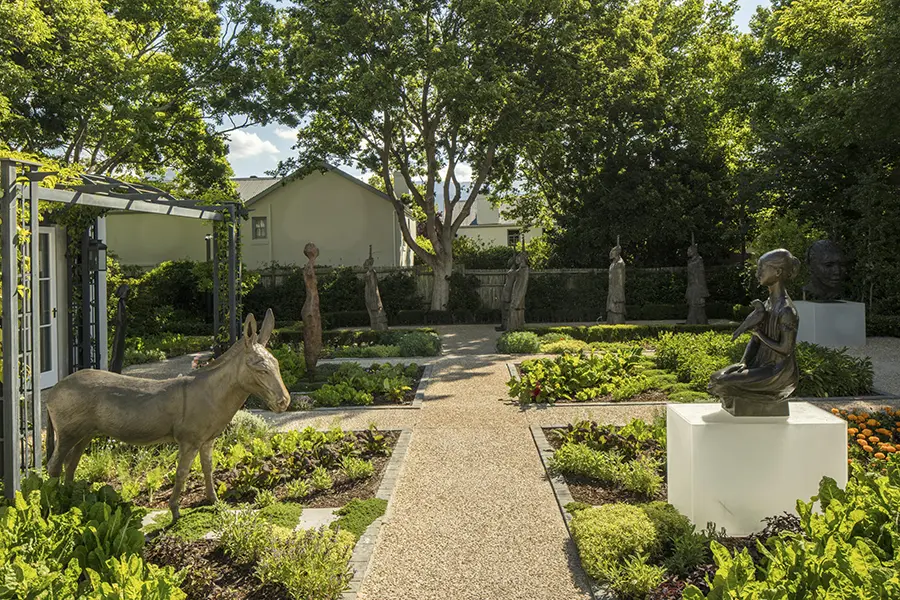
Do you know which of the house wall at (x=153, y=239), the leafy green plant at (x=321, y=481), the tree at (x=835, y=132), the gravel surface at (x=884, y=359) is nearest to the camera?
the leafy green plant at (x=321, y=481)

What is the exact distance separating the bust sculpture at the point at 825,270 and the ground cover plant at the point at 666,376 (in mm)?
4182

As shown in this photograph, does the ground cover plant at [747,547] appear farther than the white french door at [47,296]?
No

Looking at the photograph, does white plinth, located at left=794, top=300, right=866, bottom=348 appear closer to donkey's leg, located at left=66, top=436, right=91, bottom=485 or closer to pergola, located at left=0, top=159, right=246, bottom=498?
donkey's leg, located at left=66, top=436, right=91, bottom=485

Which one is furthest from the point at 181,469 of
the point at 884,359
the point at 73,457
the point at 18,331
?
the point at 884,359

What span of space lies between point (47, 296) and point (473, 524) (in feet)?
32.1

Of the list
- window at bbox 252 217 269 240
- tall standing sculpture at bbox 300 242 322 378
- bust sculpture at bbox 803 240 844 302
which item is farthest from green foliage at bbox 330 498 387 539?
window at bbox 252 217 269 240

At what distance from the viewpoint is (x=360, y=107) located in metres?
20.8

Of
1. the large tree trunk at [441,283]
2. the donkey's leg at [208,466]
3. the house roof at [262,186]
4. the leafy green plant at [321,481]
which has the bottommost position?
the leafy green plant at [321,481]

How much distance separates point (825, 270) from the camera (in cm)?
1683

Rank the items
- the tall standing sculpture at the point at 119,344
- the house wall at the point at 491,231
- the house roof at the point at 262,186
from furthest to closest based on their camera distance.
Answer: the house wall at the point at 491,231 → the house roof at the point at 262,186 → the tall standing sculpture at the point at 119,344

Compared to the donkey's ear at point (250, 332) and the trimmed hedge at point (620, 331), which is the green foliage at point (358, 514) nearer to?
the donkey's ear at point (250, 332)

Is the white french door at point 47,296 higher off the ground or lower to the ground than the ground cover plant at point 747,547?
higher

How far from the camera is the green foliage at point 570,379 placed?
37.9ft

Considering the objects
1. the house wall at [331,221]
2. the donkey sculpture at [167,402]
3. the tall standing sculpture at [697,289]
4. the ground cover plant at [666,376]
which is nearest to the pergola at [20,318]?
the donkey sculpture at [167,402]
